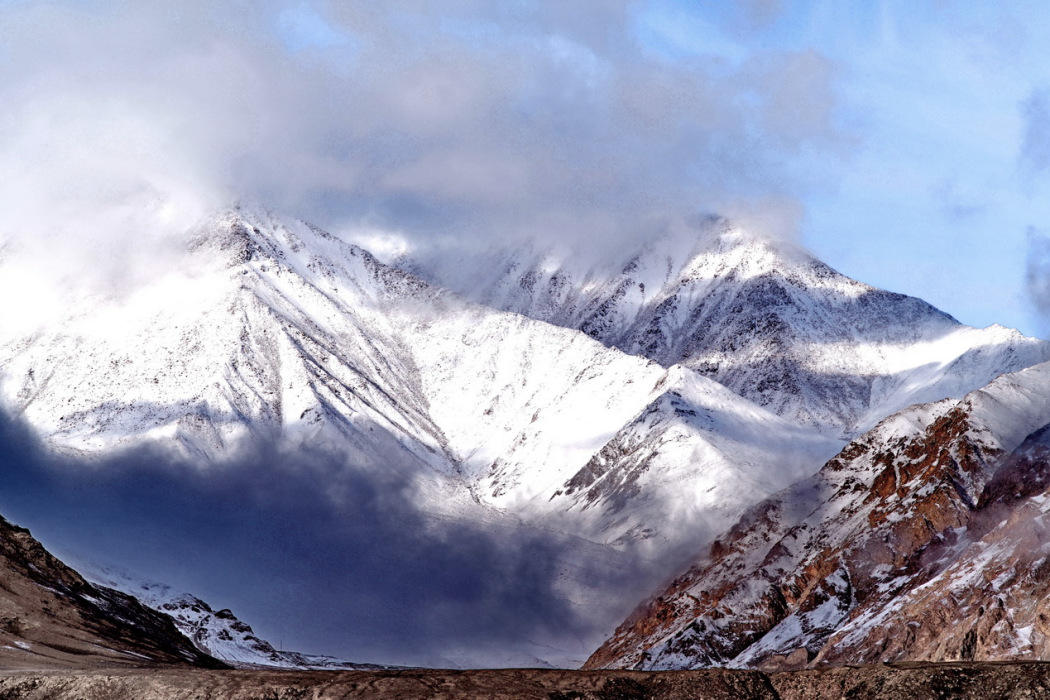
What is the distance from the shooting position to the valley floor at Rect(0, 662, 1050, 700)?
84.2 metres

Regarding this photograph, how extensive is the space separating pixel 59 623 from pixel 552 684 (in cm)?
3529

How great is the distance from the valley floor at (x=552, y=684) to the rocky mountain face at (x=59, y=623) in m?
6.06

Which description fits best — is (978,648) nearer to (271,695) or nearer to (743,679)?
(743,679)

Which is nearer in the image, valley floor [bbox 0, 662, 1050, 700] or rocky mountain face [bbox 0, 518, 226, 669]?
valley floor [bbox 0, 662, 1050, 700]

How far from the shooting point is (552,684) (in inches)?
3501

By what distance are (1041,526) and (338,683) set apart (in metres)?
104

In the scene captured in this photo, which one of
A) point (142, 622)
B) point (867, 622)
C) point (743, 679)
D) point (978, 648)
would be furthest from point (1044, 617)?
point (142, 622)

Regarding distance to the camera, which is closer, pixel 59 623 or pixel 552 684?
pixel 552 684

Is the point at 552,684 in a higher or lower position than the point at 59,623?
higher

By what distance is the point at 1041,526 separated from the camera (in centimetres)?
17000

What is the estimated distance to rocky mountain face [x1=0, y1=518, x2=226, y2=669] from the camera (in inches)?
3789

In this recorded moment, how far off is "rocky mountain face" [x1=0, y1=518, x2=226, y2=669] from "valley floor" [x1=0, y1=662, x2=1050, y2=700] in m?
6.06

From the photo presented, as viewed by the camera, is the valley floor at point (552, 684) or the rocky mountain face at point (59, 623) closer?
the valley floor at point (552, 684)

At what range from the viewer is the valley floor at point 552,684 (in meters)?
84.2
